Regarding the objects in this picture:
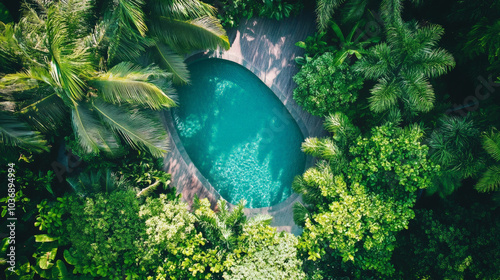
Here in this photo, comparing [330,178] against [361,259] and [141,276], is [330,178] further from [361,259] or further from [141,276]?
[141,276]

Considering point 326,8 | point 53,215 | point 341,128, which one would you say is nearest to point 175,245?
point 53,215

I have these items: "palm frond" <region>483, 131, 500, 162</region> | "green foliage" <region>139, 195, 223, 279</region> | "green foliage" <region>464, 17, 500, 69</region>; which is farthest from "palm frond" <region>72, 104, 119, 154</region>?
"green foliage" <region>464, 17, 500, 69</region>

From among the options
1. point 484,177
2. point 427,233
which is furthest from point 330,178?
point 484,177

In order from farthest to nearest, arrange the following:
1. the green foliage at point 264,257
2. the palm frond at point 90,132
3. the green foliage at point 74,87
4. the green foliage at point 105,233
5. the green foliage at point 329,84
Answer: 1. the green foliage at point 329,84
2. the green foliage at point 105,233
3. the green foliage at point 264,257
4. the palm frond at point 90,132
5. the green foliage at point 74,87

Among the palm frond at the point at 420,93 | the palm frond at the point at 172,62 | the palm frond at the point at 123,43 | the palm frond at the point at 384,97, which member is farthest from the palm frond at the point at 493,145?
the palm frond at the point at 123,43

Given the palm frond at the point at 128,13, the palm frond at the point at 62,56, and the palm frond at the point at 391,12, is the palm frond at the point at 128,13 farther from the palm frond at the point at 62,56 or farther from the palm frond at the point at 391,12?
the palm frond at the point at 391,12

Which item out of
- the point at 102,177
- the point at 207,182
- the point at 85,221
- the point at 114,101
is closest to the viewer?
the point at 114,101
